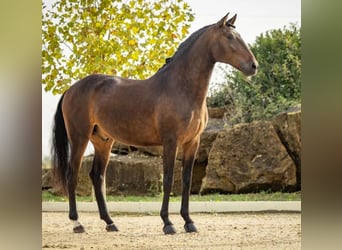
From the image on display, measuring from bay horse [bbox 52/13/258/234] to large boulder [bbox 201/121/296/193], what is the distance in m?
0.47

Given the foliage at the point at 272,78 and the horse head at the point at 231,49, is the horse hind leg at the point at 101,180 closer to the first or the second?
the foliage at the point at 272,78

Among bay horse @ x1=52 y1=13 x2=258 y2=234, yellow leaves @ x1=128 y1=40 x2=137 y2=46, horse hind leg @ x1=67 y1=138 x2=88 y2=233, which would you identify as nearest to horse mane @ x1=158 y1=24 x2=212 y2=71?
bay horse @ x1=52 y1=13 x2=258 y2=234

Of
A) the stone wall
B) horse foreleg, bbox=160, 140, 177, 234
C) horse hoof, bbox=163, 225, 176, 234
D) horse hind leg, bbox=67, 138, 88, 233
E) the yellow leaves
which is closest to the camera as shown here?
horse foreleg, bbox=160, 140, 177, 234

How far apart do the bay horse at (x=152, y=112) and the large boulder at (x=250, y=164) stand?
1.56 feet

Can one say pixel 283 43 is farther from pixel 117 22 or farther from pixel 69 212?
pixel 69 212

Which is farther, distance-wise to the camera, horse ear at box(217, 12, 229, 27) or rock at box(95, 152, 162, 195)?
rock at box(95, 152, 162, 195)

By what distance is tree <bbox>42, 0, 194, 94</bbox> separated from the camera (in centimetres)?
552

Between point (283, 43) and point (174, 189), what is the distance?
1.68 m

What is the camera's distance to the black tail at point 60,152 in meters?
5.55

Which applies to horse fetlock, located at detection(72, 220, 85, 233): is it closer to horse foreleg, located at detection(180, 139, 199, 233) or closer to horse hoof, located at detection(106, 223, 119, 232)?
horse hoof, located at detection(106, 223, 119, 232)

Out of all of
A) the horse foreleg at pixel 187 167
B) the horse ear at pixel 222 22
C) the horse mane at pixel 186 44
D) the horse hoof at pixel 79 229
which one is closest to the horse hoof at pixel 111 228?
the horse hoof at pixel 79 229

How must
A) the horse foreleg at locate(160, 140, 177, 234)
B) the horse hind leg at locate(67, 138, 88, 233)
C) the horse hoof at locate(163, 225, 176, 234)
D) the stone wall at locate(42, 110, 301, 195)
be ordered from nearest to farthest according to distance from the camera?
the horse foreleg at locate(160, 140, 177, 234), the horse hoof at locate(163, 225, 176, 234), the horse hind leg at locate(67, 138, 88, 233), the stone wall at locate(42, 110, 301, 195)
